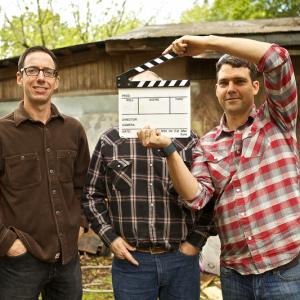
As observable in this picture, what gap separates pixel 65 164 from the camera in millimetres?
3311

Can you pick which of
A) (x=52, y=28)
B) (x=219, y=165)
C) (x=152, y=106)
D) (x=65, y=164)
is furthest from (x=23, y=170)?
(x=52, y=28)

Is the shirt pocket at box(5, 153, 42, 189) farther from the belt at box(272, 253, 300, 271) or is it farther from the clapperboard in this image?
the belt at box(272, 253, 300, 271)

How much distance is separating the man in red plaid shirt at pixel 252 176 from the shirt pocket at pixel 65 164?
1009 mm

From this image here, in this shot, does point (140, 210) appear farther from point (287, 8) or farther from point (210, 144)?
point (287, 8)

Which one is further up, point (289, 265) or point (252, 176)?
point (252, 176)

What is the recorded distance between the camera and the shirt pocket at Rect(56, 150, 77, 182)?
3273mm

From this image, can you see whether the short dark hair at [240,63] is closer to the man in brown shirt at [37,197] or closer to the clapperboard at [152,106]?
the clapperboard at [152,106]


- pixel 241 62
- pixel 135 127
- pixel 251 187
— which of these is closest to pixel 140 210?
pixel 135 127

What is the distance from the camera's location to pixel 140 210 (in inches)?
119

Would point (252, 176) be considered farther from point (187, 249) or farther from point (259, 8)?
point (259, 8)

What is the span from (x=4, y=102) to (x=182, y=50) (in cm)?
562

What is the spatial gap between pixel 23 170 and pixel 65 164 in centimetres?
36

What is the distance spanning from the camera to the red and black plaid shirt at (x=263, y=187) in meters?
2.51

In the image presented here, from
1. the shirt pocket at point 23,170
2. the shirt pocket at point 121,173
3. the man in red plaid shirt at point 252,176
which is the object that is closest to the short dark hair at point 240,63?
the man in red plaid shirt at point 252,176
